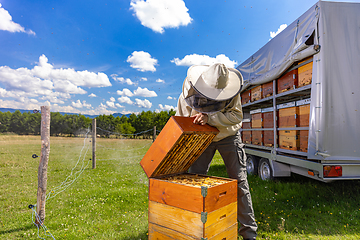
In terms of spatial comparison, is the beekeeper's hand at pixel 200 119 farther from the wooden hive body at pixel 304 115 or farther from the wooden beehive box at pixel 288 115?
the wooden beehive box at pixel 288 115

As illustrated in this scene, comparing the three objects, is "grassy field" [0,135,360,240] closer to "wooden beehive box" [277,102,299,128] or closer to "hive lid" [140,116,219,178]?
"hive lid" [140,116,219,178]

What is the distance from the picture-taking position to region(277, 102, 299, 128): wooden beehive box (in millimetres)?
4250

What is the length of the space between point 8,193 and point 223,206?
21.2ft

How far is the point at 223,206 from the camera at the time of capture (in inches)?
79.1

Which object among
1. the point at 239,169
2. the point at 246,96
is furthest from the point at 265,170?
the point at 239,169

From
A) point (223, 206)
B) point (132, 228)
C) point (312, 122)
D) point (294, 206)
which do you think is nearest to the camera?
point (223, 206)

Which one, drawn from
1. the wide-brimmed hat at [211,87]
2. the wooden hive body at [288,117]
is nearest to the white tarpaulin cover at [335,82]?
the wooden hive body at [288,117]

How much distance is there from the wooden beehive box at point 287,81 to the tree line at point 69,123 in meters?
23.9

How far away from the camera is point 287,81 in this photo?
4508 millimetres

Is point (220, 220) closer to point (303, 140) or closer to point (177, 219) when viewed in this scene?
point (177, 219)

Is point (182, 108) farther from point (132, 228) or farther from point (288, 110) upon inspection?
point (288, 110)

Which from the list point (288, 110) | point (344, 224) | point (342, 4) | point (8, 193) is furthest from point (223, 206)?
point (8, 193)

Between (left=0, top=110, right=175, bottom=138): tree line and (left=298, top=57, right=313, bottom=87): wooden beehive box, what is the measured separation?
24.5m

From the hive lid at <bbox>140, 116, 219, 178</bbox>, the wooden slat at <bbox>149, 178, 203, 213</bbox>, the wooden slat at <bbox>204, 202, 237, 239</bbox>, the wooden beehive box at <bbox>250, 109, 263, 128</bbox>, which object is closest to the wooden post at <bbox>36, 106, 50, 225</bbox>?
the hive lid at <bbox>140, 116, 219, 178</bbox>
